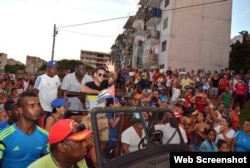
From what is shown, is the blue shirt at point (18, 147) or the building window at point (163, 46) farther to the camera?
the building window at point (163, 46)

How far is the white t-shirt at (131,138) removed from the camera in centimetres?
392

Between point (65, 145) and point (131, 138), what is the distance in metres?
1.13

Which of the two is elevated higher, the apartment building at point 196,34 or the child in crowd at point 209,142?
the apartment building at point 196,34

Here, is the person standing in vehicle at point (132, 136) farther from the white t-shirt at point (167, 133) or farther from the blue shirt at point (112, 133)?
the white t-shirt at point (167, 133)

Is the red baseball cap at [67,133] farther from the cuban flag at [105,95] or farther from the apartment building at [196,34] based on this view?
the apartment building at [196,34]

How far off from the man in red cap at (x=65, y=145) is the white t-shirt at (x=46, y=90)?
4.88 metres

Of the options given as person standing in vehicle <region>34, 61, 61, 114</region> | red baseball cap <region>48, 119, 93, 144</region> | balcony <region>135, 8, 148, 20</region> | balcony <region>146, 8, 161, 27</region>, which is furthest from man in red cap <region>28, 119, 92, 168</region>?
balcony <region>135, 8, 148, 20</region>

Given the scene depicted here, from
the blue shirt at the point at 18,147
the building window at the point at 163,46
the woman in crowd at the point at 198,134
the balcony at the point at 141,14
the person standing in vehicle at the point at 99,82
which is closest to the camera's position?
the blue shirt at the point at 18,147

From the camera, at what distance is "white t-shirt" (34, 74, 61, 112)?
7828mm

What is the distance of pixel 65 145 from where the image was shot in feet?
9.68

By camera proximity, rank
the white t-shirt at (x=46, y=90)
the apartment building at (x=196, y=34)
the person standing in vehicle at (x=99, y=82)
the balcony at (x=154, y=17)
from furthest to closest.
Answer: the balcony at (x=154, y=17)
the apartment building at (x=196, y=34)
the white t-shirt at (x=46, y=90)
the person standing in vehicle at (x=99, y=82)

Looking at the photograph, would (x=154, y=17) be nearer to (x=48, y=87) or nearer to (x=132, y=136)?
(x=48, y=87)

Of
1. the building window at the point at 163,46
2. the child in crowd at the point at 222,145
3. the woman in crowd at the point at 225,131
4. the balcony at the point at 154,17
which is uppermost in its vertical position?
the balcony at the point at 154,17

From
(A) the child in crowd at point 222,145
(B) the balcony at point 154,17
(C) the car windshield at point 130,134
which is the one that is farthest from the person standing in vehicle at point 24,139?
(B) the balcony at point 154,17
